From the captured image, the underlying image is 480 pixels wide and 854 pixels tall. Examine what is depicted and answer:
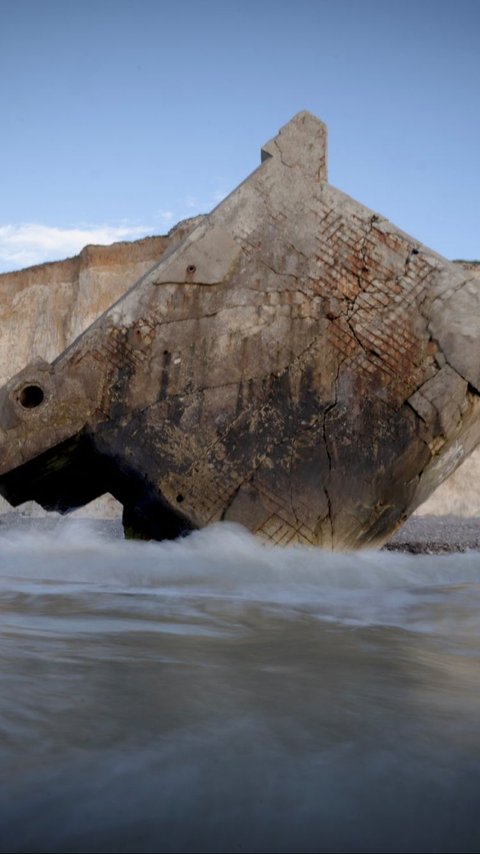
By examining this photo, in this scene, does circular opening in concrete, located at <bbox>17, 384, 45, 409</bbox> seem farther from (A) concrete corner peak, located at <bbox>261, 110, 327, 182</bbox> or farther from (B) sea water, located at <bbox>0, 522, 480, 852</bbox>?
(A) concrete corner peak, located at <bbox>261, 110, 327, 182</bbox>

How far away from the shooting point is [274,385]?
165 inches

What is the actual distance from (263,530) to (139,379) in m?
0.99

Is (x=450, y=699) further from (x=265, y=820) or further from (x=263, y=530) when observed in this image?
(x=263, y=530)

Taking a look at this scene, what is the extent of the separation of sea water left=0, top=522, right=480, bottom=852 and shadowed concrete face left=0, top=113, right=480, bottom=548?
1.14m

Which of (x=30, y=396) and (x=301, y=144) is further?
(x=301, y=144)

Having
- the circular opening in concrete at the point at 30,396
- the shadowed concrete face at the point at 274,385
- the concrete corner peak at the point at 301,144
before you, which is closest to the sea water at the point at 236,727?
the shadowed concrete face at the point at 274,385

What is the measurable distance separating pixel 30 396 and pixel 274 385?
4.08 feet

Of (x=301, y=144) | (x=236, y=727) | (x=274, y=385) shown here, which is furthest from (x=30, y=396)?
(x=236, y=727)

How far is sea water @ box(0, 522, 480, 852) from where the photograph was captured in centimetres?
102

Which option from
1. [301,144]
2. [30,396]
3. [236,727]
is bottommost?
[236,727]

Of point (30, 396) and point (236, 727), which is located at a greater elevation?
point (30, 396)

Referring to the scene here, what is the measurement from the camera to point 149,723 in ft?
4.55

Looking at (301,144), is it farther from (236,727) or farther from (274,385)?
(236,727)

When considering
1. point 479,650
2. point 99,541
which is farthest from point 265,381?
point 479,650
